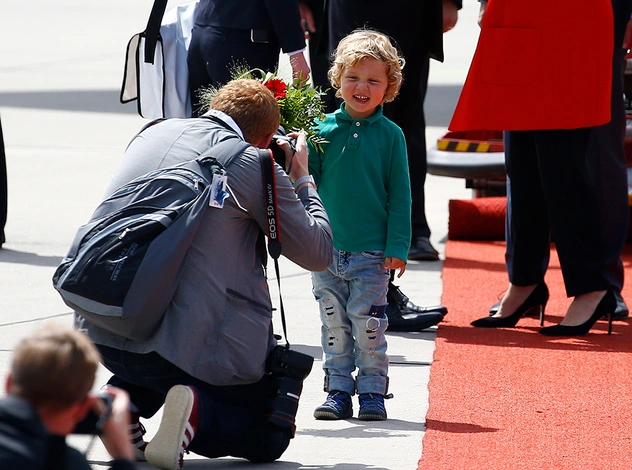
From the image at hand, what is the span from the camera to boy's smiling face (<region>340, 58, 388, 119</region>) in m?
4.07

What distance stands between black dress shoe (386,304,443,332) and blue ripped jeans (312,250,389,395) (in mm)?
1062

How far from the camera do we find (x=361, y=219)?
13.3ft

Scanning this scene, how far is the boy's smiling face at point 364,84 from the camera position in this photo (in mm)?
4070

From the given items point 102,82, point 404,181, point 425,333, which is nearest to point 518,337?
point 425,333

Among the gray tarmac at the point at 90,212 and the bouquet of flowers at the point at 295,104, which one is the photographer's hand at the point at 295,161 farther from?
the gray tarmac at the point at 90,212

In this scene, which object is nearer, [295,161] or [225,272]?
[225,272]

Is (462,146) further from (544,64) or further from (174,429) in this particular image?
(174,429)

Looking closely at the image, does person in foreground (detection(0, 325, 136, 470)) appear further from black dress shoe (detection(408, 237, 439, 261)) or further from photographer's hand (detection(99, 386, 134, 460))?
black dress shoe (detection(408, 237, 439, 261))

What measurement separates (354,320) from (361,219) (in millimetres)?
330

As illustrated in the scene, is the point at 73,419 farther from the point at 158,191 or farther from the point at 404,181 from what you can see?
the point at 404,181

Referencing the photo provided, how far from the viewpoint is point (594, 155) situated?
5516 mm

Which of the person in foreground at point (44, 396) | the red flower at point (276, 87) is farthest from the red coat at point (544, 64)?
the person in foreground at point (44, 396)

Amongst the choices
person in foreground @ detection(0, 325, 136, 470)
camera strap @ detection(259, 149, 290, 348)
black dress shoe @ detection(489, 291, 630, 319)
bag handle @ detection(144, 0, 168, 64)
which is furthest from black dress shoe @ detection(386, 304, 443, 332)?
person in foreground @ detection(0, 325, 136, 470)

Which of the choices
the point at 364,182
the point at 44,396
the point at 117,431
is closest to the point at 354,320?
the point at 364,182
